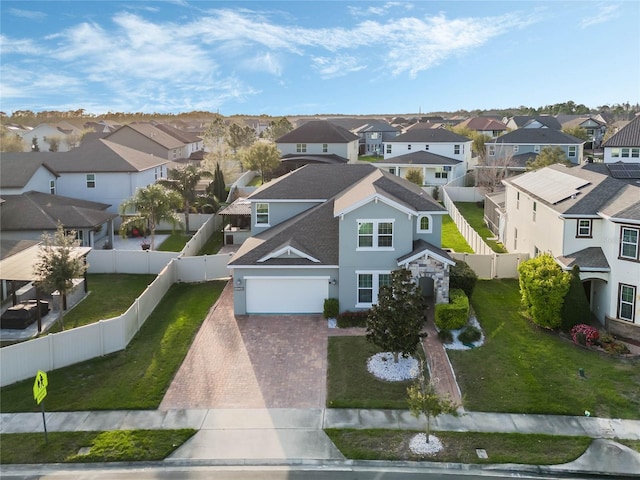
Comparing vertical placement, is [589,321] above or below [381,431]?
above

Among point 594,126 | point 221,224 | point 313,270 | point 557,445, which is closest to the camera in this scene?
point 557,445

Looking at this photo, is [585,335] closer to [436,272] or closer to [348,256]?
[436,272]

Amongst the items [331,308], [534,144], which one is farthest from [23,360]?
[534,144]

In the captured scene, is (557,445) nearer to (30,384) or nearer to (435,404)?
(435,404)

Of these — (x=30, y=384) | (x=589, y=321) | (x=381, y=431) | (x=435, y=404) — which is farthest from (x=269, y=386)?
(x=589, y=321)

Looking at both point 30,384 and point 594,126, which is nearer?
point 30,384

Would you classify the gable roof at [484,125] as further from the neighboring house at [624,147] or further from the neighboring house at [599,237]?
the neighboring house at [599,237]

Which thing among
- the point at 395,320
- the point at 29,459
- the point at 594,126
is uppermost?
the point at 594,126
